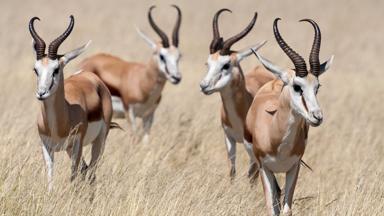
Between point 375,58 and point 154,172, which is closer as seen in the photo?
point 154,172

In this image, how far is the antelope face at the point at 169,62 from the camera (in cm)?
1209

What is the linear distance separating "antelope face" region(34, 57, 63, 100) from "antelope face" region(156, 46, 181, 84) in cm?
466

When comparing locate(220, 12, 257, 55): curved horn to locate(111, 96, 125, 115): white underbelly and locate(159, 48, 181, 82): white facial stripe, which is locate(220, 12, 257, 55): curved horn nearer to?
locate(159, 48, 181, 82): white facial stripe

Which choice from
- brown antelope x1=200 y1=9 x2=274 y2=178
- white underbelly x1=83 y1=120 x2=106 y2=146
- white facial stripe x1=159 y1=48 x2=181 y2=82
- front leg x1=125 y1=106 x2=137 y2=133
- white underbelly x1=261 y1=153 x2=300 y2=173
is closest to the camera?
white underbelly x1=261 y1=153 x2=300 y2=173

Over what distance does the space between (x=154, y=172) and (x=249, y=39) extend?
1748 centimetres

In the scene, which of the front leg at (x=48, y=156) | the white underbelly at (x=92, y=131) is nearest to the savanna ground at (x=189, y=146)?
the front leg at (x=48, y=156)

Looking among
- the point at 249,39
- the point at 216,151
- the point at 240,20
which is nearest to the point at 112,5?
the point at 240,20

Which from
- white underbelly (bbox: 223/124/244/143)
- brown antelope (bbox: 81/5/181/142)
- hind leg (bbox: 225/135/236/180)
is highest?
white underbelly (bbox: 223/124/244/143)

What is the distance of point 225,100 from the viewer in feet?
29.3

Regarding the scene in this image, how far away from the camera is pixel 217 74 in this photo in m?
8.80

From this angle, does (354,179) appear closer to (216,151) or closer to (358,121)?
(216,151)

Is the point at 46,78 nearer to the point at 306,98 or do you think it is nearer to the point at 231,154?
the point at 306,98

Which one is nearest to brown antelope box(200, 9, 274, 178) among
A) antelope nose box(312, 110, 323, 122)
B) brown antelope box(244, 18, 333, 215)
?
brown antelope box(244, 18, 333, 215)

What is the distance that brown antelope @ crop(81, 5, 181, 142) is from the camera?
482 inches
